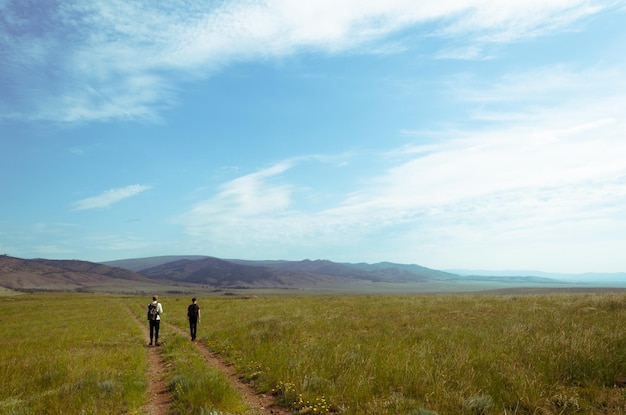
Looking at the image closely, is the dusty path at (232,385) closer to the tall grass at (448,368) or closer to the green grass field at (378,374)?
the green grass field at (378,374)

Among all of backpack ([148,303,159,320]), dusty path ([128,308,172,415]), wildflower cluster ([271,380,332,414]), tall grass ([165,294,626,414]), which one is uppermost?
backpack ([148,303,159,320])

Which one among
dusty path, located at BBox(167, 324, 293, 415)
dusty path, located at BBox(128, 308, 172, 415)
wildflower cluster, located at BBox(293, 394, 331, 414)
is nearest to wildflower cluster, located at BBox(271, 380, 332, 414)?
wildflower cluster, located at BBox(293, 394, 331, 414)

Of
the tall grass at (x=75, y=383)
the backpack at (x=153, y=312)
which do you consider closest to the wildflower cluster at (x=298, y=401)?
the tall grass at (x=75, y=383)

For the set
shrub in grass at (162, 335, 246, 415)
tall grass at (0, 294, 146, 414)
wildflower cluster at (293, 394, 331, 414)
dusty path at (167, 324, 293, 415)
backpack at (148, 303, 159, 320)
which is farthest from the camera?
backpack at (148, 303, 159, 320)

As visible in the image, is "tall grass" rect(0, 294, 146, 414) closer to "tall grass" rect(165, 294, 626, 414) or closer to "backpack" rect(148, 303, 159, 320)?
"backpack" rect(148, 303, 159, 320)

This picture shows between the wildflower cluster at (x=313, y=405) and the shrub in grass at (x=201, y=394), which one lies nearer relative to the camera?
the wildflower cluster at (x=313, y=405)

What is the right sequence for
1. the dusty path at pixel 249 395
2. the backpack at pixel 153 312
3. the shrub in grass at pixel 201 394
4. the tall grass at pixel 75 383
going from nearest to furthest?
the shrub in grass at pixel 201 394
the dusty path at pixel 249 395
the tall grass at pixel 75 383
the backpack at pixel 153 312

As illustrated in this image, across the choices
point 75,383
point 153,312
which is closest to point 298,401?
point 75,383

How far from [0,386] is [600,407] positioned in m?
15.8

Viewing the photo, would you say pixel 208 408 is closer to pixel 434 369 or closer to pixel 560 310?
pixel 434 369

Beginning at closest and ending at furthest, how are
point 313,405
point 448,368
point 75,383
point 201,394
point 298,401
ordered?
point 313,405, point 298,401, point 201,394, point 448,368, point 75,383

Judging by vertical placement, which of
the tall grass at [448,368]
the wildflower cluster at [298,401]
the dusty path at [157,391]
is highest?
the tall grass at [448,368]

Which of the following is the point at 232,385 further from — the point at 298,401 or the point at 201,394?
the point at 298,401

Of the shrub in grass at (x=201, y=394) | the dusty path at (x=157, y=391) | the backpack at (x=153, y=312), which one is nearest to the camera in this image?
the shrub in grass at (x=201, y=394)
